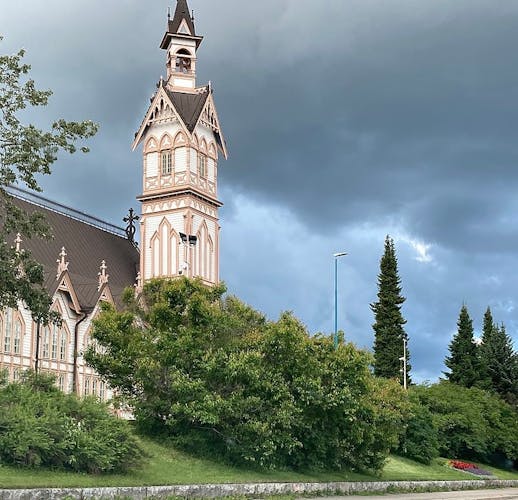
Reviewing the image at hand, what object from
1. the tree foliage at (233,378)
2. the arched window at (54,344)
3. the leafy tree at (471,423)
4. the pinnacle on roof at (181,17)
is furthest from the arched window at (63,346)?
the pinnacle on roof at (181,17)

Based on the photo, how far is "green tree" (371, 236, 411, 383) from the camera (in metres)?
76.4

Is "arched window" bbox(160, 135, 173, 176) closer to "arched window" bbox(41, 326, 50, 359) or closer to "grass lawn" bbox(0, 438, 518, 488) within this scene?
"arched window" bbox(41, 326, 50, 359)

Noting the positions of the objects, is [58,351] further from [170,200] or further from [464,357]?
[464,357]

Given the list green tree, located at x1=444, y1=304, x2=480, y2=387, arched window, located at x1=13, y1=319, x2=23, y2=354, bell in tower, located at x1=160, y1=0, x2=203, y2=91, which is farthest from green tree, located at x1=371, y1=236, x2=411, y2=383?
Result: arched window, located at x1=13, y1=319, x2=23, y2=354

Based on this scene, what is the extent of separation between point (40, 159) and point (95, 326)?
11.0 metres

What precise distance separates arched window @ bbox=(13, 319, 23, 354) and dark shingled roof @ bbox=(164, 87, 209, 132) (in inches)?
1037

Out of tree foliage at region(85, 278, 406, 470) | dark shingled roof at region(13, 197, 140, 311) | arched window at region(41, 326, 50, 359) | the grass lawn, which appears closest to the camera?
the grass lawn

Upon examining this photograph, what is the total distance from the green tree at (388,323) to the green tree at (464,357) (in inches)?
196

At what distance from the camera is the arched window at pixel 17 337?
179 ft

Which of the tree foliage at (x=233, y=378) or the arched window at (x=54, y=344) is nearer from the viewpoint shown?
the tree foliage at (x=233, y=378)

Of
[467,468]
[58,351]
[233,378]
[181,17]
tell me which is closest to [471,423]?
[467,468]

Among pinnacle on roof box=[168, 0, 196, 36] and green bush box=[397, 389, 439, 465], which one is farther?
pinnacle on roof box=[168, 0, 196, 36]

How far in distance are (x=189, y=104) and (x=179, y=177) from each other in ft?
22.9

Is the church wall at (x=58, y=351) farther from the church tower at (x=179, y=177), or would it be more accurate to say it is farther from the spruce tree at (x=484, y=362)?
the spruce tree at (x=484, y=362)
